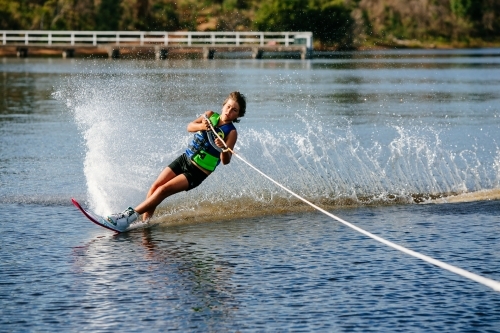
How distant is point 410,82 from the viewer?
48.6 metres

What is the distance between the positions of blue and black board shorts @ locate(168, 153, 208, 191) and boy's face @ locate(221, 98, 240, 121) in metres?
0.67

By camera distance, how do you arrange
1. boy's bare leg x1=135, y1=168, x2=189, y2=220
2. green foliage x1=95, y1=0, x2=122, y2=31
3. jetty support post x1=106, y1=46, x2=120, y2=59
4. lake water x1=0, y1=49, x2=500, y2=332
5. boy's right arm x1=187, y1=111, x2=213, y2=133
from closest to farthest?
1. lake water x1=0, y1=49, x2=500, y2=332
2. boy's right arm x1=187, y1=111, x2=213, y2=133
3. boy's bare leg x1=135, y1=168, x2=189, y2=220
4. jetty support post x1=106, y1=46, x2=120, y2=59
5. green foliage x1=95, y1=0, x2=122, y2=31

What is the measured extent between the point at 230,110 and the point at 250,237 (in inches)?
54.9

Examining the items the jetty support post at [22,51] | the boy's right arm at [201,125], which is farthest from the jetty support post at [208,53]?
the boy's right arm at [201,125]

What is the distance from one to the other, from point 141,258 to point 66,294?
1502mm

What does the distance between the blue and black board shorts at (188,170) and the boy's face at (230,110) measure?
2.20 ft

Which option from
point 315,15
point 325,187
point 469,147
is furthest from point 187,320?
point 315,15

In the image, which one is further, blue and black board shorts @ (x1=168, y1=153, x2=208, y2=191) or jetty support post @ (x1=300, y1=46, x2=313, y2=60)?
jetty support post @ (x1=300, y1=46, x2=313, y2=60)

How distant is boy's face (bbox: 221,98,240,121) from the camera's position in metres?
11.5

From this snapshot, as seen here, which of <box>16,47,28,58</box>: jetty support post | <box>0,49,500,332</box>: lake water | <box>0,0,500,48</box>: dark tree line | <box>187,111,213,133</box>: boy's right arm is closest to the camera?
<box>0,49,500,332</box>: lake water

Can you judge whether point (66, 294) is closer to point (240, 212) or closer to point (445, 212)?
point (240, 212)

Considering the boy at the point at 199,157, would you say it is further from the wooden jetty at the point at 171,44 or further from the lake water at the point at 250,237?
the wooden jetty at the point at 171,44

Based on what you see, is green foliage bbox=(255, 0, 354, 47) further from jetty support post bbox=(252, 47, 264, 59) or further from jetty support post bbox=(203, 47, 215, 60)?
jetty support post bbox=(203, 47, 215, 60)

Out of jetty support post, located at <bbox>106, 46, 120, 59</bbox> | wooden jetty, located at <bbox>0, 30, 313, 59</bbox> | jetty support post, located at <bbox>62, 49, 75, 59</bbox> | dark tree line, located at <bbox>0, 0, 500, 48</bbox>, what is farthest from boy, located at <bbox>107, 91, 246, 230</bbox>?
dark tree line, located at <bbox>0, 0, 500, 48</bbox>
